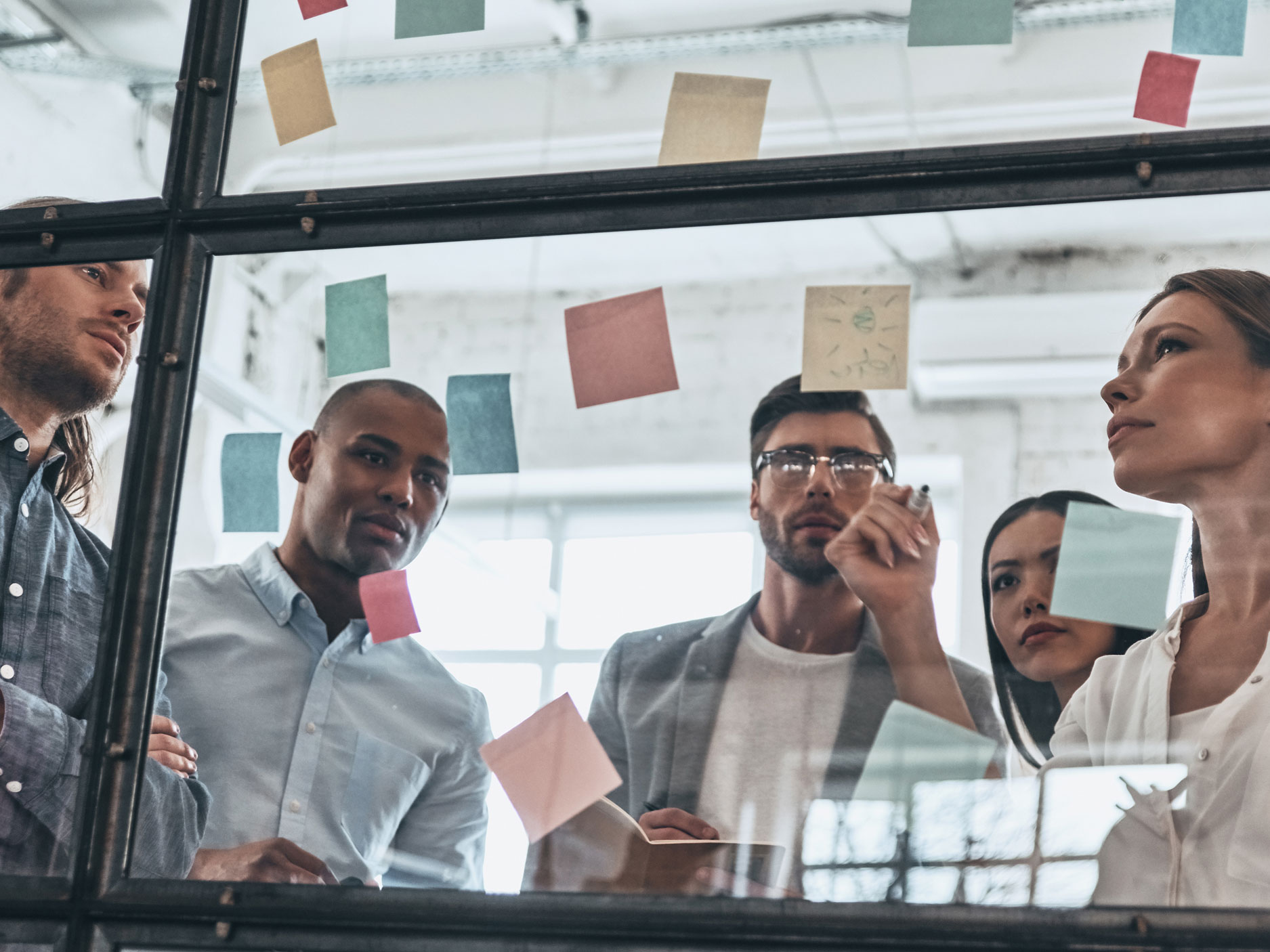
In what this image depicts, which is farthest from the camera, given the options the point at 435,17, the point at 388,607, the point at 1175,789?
the point at 435,17

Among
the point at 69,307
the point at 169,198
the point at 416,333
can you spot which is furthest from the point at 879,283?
the point at 69,307

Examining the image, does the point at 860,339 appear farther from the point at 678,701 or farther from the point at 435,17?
the point at 435,17

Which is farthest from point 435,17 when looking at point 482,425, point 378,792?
point 378,792

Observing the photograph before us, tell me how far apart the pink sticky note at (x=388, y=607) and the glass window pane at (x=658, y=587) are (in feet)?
0.50

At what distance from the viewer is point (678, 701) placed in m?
1.22

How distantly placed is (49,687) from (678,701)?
613mm

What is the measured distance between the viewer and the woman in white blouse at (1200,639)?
104cm

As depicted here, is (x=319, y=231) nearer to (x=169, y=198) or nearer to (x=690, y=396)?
(x=169, y=198)

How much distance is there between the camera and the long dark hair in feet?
3.67

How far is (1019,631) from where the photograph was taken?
3.76 ft

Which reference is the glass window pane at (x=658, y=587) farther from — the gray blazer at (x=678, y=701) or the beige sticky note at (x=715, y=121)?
Result: the beige sticky note at (x=715, y=121)

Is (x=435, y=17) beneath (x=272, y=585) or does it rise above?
above

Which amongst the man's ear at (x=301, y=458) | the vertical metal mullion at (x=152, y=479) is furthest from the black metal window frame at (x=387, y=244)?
the man's ear at (x=301, y=458)

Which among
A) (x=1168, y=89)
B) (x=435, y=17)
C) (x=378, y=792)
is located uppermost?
(x=435, y=17)
